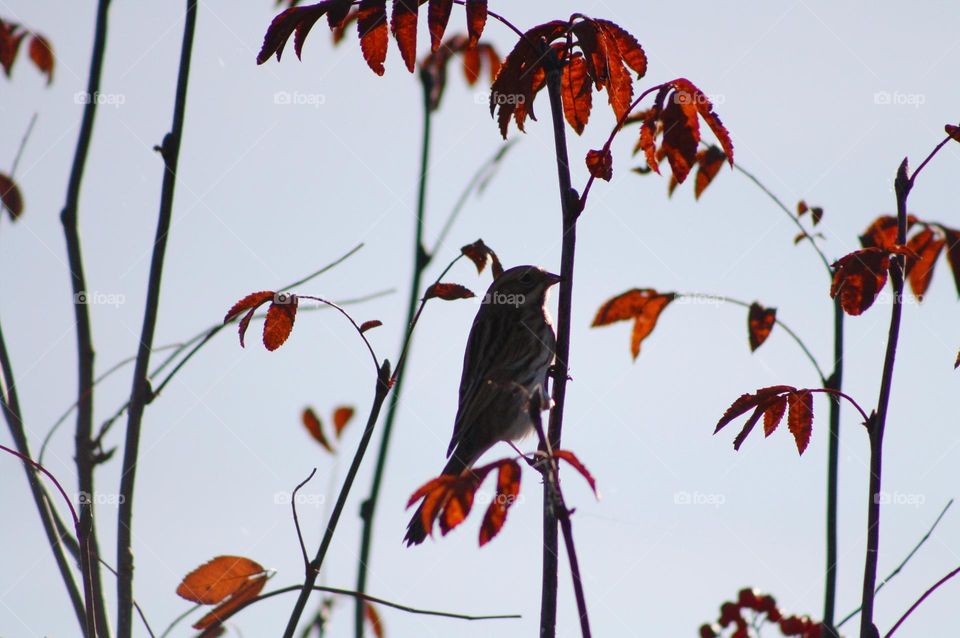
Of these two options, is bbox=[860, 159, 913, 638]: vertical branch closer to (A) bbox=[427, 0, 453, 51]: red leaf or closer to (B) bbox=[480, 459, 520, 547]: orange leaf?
(B) bbox=[480, 459, 520, 547]: orange leaf

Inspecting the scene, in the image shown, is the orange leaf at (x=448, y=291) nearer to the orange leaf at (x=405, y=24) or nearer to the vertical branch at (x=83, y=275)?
the orange leaf at (x=405, y=24)

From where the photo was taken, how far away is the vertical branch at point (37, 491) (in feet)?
9.34

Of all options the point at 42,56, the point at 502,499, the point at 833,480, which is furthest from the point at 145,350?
the point at 42,56

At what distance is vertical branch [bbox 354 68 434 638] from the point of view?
11.2 ft

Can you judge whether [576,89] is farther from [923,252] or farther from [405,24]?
[923,252]

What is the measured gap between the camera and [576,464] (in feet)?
6.88

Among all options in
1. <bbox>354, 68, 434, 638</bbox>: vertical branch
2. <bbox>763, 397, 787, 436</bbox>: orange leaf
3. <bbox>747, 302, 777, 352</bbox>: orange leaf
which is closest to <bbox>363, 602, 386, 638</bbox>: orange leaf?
<bbox>354, 68, 434, 638</bbox>: vertical branch

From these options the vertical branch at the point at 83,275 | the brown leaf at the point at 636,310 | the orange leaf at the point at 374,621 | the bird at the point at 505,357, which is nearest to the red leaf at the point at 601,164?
the vertical branch at the point at 83,275

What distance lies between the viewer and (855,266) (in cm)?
273

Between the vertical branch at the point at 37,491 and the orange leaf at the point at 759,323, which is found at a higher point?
the orange leaf at the point at 759,323

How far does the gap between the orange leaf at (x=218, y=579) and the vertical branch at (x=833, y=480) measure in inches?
65.0

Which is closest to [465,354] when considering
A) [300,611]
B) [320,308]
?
[320,308]

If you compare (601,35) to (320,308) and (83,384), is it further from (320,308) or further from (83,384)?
(83,384)

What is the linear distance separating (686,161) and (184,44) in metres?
1.40
